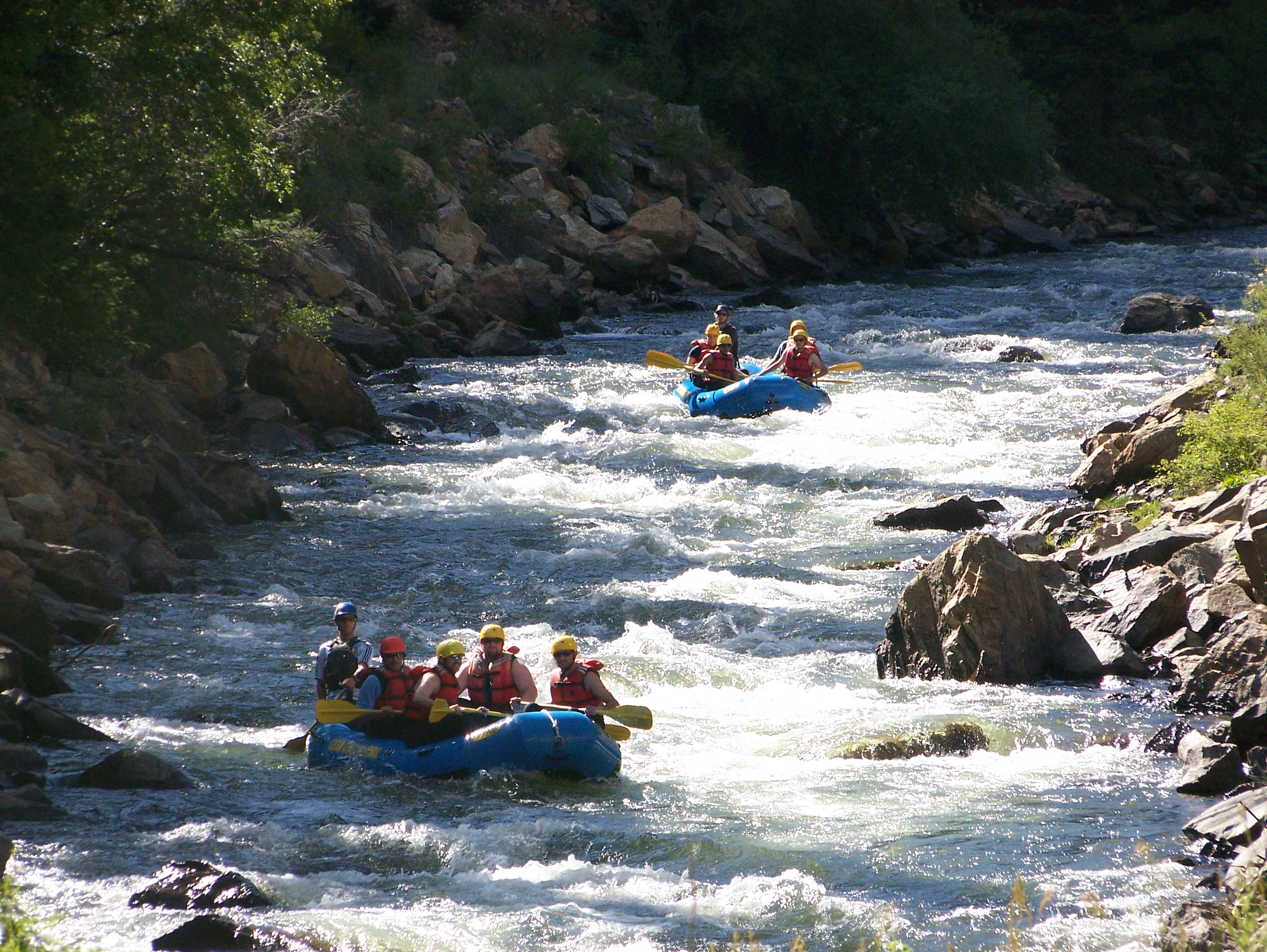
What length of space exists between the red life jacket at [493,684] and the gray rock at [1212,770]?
3782 mm

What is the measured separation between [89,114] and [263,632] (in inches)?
220

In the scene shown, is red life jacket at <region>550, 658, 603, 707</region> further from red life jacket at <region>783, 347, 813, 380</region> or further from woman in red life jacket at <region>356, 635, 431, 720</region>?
red life jacket at <region>783, 347, 813, 380</region>

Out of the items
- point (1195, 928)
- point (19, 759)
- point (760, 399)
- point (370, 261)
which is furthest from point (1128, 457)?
point (370, 261)

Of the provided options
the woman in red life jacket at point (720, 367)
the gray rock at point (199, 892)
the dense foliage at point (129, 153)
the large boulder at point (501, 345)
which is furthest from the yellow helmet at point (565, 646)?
the large boulder at point (501, 345)

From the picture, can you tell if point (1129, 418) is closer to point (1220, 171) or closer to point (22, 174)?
point (22, 174)

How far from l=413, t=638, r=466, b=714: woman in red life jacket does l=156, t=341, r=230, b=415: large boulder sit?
8.08 meters

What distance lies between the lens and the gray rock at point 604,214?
95.0ft

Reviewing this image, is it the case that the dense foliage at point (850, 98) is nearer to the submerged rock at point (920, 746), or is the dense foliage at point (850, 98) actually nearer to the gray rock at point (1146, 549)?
the gray rock at point (1146, 549)

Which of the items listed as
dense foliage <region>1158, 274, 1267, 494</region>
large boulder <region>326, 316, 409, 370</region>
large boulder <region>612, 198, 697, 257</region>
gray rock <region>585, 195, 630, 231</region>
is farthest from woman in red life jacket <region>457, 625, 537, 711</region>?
gray rock <region>585, 195, 630, 231</region>

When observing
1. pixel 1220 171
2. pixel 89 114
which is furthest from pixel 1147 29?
pixel 89 114

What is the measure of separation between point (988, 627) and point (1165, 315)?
52.2 ft

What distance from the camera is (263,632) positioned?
396 inches

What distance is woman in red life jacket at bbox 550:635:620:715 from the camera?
8.01 m

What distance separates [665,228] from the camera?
28547 mm
